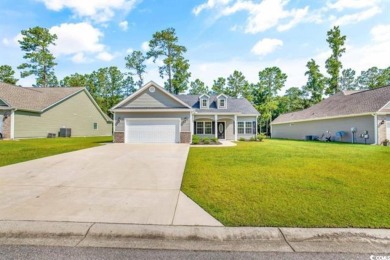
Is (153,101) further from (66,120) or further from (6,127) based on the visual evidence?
(66,120)

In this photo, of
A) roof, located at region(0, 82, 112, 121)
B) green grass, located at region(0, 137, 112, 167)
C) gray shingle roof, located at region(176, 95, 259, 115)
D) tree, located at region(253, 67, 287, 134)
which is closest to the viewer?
green grass, located at region(0, 137, 112, 167)

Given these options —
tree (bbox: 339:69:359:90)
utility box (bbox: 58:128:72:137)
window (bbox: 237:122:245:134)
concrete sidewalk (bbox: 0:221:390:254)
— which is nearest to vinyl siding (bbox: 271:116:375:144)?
window (bbox: 237:122:245:134)

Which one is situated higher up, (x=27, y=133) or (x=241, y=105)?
(x=241, y=105)

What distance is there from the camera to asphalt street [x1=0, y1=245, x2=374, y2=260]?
261cm

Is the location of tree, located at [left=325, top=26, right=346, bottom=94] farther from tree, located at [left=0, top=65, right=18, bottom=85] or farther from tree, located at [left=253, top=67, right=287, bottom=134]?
tree, located at [left=0, top=65, right=18, bottom=85]

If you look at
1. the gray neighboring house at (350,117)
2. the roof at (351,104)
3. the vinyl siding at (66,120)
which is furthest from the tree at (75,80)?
the roof at (351,104)

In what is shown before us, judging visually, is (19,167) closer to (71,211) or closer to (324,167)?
(71,211)

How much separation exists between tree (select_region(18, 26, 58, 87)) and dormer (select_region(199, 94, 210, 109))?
30292mm

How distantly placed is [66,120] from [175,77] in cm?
1847

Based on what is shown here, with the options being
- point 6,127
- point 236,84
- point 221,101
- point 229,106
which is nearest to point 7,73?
point 6,127

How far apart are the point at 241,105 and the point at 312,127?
8910 mm

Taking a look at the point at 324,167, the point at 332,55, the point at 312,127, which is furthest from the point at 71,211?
the point at 332,55

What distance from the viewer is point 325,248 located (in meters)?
2.85

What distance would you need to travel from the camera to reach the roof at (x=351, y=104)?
17984 mm
